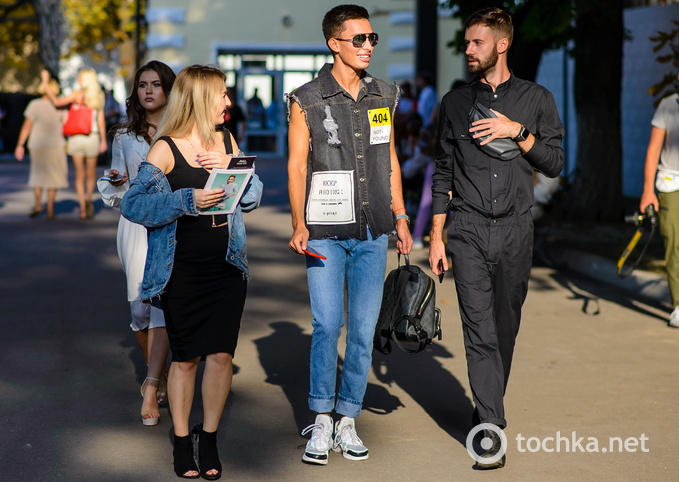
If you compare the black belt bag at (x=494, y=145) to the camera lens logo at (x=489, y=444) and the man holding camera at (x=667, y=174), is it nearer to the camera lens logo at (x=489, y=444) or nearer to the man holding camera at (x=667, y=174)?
the camera lens logo at (x=489, y=444)

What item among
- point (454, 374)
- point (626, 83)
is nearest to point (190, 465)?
point (454, 374)

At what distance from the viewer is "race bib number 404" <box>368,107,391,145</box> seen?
4691mm

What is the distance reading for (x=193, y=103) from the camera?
4.30 metres

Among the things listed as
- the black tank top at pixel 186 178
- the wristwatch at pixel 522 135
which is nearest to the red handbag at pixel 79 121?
the black tank top at pixel 186 178

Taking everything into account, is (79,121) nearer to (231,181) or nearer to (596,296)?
(596,296)

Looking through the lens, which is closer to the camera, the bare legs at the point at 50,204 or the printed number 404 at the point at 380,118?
the printed number 404 at the point at 380,118

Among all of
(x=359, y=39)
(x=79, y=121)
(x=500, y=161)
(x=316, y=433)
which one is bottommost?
(x=316, y=433)

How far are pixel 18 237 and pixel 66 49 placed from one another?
34.8 m

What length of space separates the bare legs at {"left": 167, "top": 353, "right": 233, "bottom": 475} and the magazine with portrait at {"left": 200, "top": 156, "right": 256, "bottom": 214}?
2.16 feet

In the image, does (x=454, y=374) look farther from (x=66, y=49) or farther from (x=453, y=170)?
(x=66, y=49)

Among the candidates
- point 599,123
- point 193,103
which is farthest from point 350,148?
point 599,123

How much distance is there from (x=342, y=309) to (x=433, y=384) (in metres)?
1.61

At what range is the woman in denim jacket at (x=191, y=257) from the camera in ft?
14.0

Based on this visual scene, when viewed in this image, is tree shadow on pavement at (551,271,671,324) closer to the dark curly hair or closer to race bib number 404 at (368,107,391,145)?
race bib number 404 at (368,107,391,145)
